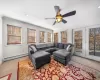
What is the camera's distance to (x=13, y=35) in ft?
12.5

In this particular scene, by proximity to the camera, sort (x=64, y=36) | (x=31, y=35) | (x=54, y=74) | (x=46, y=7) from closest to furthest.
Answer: (x=54, y=74) < (x=46, y=7) < (x=31, y=35) < (x=64, y=36)

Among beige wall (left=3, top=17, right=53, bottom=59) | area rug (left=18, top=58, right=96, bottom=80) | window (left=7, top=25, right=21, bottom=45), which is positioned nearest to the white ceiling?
beige wall (left=3, top=17, right=53, bottom=59)

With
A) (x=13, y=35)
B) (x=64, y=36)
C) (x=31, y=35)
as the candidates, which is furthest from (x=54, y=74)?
(x=64, y=36)

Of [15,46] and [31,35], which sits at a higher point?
[31,35]

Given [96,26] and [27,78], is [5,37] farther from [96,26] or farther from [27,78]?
[96,26]

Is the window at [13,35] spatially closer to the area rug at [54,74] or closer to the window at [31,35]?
the window at [31,35]

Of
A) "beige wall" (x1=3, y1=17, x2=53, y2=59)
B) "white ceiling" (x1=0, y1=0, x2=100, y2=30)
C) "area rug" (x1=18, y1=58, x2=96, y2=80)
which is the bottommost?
"area rug" (x1=18, y1=58, x2=96, y2=80)

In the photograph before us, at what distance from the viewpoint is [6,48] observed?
3.34 meters

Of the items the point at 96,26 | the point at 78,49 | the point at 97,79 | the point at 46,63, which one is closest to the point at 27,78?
the point at 46,63

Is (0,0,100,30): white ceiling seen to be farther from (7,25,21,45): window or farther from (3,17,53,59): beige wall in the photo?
(7,25,21,45): window

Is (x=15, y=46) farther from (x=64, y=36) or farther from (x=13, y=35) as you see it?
(x=64, y=36)

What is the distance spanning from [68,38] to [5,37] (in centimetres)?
466

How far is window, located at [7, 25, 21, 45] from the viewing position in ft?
11.8

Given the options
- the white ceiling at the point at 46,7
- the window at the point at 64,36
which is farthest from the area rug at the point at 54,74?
the window at the point at 64,36
